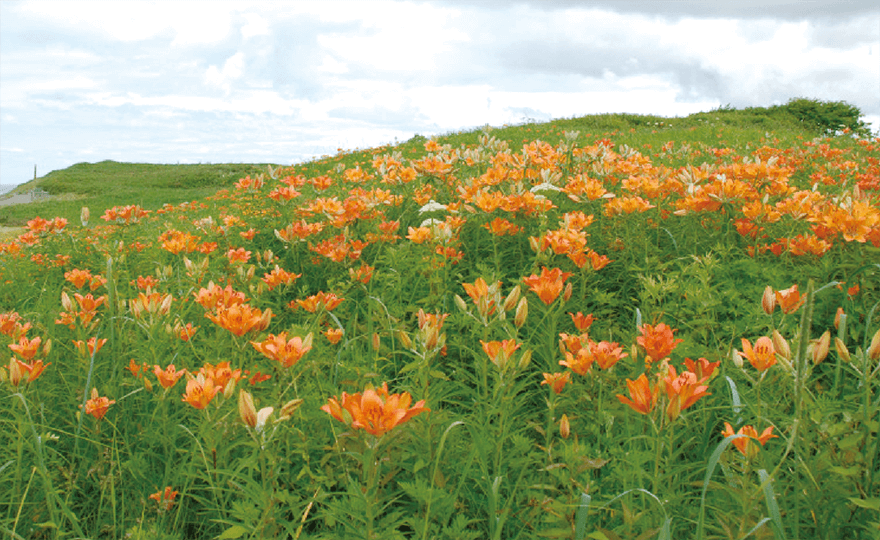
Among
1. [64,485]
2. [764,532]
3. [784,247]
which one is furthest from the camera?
[784,247]

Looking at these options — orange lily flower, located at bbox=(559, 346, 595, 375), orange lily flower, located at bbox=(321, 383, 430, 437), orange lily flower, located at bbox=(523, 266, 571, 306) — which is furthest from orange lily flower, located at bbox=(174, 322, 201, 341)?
orange lily flower, located at bbox=(559, 346, 595, 375)

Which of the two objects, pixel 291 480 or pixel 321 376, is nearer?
pixel 291 480

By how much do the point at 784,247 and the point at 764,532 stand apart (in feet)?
7.99

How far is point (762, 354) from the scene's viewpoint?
4.98 feet

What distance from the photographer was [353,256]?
333 centimetres

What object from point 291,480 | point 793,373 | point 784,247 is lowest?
point 291,480

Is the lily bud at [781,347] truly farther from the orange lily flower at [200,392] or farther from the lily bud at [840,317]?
the orange lily flower at [200,392]

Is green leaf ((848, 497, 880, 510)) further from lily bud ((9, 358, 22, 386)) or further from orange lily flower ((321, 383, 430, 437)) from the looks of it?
lily bud ((9, 358, 22, 386))

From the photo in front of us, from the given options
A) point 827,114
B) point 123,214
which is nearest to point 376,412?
point 123,214

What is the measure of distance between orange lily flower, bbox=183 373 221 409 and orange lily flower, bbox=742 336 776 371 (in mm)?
1506

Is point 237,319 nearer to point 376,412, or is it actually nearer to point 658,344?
point 376,412

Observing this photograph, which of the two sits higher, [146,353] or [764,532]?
[146,353]

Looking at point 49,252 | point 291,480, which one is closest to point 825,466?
point 291,480

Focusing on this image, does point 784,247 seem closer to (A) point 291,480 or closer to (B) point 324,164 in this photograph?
(A) point 291,480
